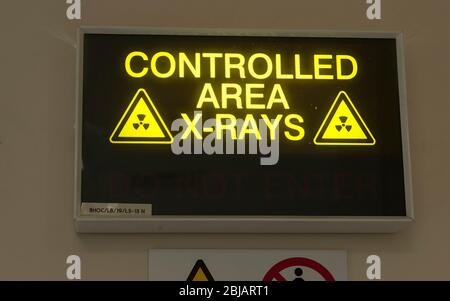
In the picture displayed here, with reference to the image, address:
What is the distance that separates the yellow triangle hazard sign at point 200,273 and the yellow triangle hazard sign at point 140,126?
0.28m

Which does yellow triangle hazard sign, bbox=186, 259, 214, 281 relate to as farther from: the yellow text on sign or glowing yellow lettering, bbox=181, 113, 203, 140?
the yellow text on sign

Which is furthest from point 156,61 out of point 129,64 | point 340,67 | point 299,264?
point 299,264

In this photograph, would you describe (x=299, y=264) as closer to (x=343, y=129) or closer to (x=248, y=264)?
(x=248, y=264)

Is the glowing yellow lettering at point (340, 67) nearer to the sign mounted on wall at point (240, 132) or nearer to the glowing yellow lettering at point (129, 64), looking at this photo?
the sign mounted on wall at point (240, 132)

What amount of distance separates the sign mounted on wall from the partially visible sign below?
60 millimetres

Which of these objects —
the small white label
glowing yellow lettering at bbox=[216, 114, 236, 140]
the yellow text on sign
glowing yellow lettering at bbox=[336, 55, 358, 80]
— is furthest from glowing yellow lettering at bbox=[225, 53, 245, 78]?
the small white label

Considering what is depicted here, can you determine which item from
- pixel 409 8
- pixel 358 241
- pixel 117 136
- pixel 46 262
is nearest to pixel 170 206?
pixel 117 136

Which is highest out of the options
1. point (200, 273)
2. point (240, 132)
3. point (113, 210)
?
point (240, 132)

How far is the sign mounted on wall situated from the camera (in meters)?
1.81

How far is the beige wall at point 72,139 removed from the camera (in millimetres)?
1881

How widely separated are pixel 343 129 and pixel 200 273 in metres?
0.45

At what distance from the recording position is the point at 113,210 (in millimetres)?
1784

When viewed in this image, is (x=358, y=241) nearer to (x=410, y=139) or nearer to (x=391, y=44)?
(x=410, y=139)

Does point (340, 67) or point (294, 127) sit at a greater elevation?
point (340, 67)
